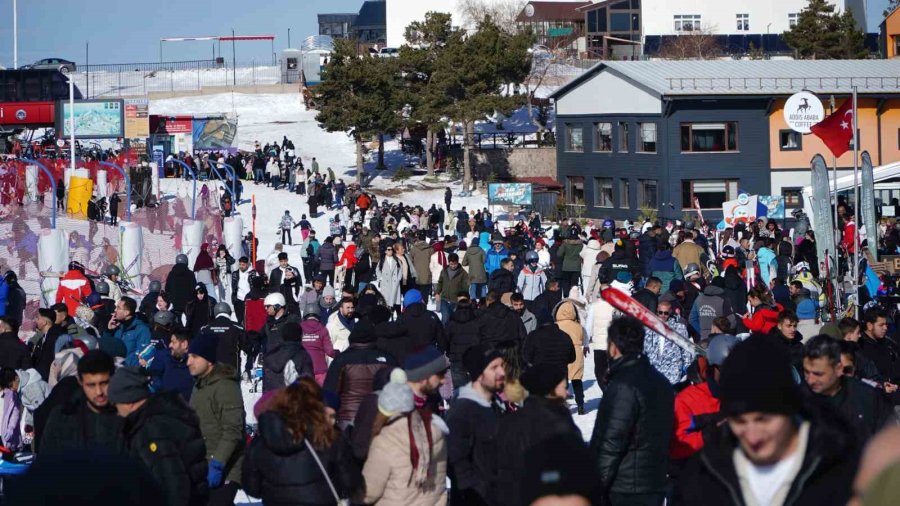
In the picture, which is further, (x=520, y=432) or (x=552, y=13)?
(x=552, y=13)

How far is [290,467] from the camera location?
581 centimetres

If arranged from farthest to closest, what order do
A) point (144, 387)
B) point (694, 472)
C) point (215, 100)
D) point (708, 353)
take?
1. point (215, 100)
2. point (708, 353)
3. point (144, 387)
4. point (694, 472)

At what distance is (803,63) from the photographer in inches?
1964

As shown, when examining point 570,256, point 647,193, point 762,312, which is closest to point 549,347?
point 762,312

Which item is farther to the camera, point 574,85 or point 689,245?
point 574,85

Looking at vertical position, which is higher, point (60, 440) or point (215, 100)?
point (215, 100)

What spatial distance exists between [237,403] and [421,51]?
47.1 metres

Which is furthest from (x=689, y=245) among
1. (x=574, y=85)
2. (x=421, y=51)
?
(x=421, y=51)

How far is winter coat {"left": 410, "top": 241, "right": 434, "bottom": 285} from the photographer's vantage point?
20203mm

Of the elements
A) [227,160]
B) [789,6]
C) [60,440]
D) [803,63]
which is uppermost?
[789,6]

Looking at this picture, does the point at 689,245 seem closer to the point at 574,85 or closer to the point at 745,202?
the point at 745,202

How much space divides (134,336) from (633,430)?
20.1ft

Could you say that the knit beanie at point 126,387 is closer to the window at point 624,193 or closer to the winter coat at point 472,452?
the winter coat at point 472,452

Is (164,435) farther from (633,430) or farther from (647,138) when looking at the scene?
(647,138)
